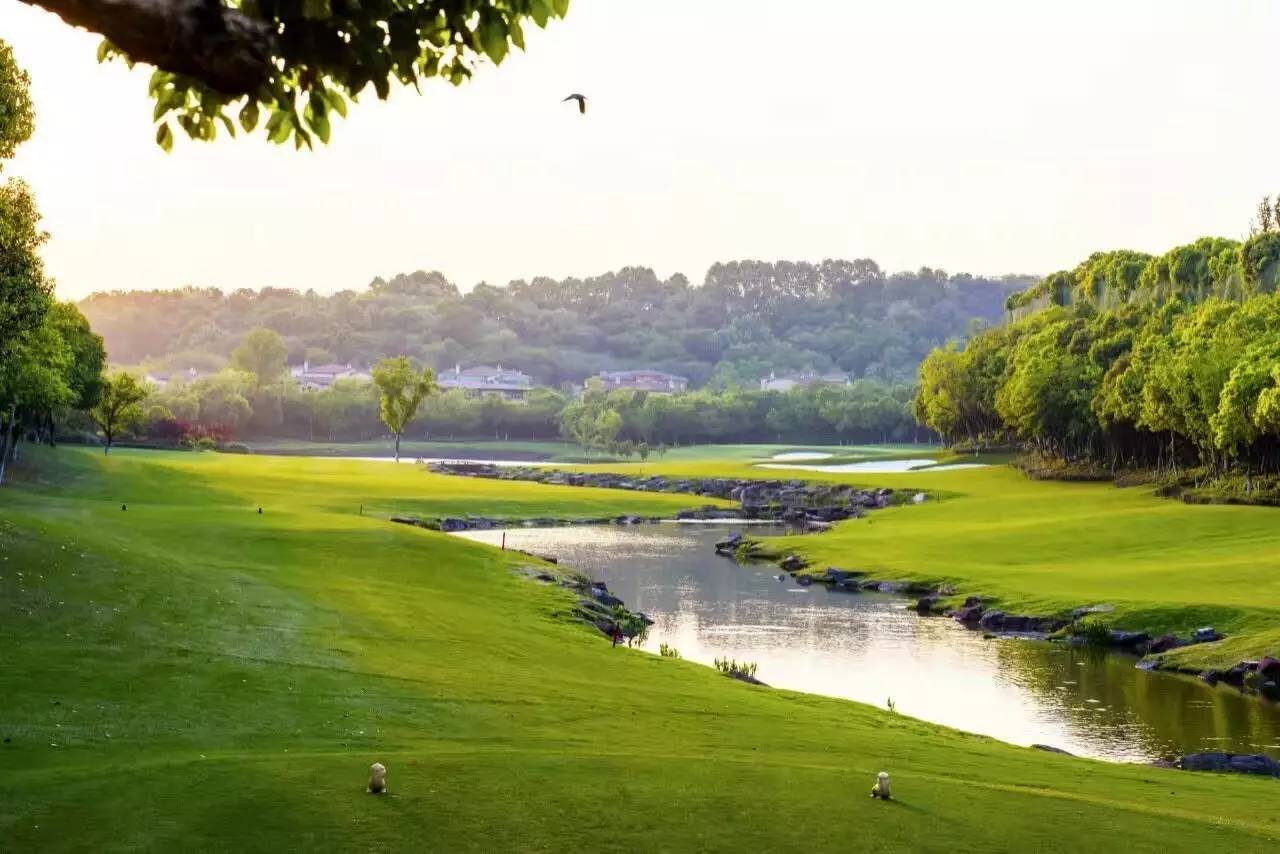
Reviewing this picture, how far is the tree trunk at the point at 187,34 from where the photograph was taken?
26.1 feet

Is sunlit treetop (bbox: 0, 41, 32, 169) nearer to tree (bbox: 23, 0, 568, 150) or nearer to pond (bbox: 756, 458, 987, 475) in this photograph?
tree (bbox: 23, 0, 568, 150)

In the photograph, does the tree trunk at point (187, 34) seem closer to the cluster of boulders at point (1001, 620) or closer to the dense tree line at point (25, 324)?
the dense tree line at point (25, 324)

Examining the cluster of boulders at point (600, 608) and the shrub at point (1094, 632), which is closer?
the cluster of boulders at point (600, 608)

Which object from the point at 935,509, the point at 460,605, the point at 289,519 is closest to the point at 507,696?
the point at 460,605

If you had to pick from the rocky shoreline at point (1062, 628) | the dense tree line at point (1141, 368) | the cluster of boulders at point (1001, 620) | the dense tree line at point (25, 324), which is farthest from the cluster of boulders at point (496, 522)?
the cluster of boulders at point (1001, 620)

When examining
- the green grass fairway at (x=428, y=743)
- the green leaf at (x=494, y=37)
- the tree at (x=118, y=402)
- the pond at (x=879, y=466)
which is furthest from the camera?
the pond at (x=879, y=466)

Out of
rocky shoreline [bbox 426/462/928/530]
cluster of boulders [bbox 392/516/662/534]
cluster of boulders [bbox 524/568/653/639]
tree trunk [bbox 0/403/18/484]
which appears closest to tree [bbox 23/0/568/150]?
cluster of boulders [bbox 524/568/653/639]

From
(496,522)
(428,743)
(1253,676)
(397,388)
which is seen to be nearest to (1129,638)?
(1253,676)

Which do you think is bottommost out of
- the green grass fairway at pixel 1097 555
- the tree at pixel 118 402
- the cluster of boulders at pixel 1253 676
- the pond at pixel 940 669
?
the pond at pixel 940 669

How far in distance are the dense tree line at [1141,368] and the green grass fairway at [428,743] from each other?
48598mm

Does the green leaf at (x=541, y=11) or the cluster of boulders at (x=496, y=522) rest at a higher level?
the green leaf at (x=541, y=11)

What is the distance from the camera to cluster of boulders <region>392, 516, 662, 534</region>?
3442 inches

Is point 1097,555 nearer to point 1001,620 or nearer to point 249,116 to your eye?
point 1001,620

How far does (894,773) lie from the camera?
21469 mm
